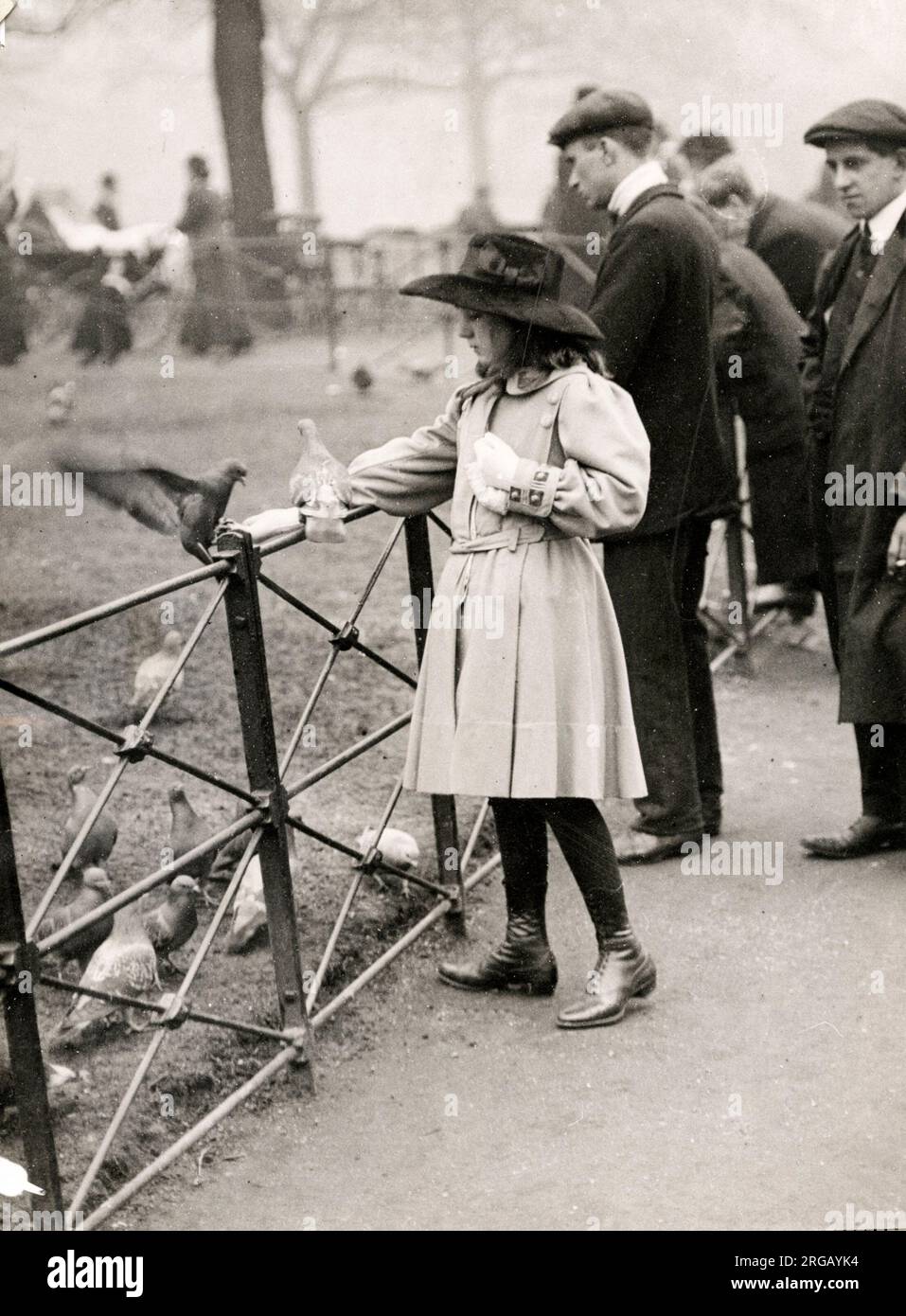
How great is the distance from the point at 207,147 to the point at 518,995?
1770cm

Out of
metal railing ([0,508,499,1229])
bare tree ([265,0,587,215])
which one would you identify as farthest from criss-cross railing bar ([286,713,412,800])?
bare tree ([265,0,587,215])

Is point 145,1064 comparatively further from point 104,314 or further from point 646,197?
point 104,314

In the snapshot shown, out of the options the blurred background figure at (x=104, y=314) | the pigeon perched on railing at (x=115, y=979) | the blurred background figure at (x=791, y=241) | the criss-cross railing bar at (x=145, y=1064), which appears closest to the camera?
the criss-cross railing bar at (x=145, y=1064)

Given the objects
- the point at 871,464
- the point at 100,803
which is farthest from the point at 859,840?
the point at 100,803

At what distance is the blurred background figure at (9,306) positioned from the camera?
43.6 ft

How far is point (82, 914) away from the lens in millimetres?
3984

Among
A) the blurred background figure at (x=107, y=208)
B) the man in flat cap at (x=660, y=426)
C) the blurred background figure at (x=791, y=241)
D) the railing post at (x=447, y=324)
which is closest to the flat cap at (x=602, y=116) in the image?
the man in flat cap at (x=660, y=426)

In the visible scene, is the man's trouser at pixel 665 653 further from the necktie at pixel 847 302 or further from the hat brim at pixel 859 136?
the hat brim at pixel 859 136

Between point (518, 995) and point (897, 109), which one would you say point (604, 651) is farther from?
point (897, 109)

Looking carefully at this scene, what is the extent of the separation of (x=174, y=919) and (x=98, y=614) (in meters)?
1.37

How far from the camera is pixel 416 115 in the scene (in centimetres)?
2753

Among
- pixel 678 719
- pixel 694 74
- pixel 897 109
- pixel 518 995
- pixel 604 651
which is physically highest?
pixel 694 74

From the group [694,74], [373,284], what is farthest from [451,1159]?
[694,74]

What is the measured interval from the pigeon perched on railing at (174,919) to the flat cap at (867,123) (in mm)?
2843
